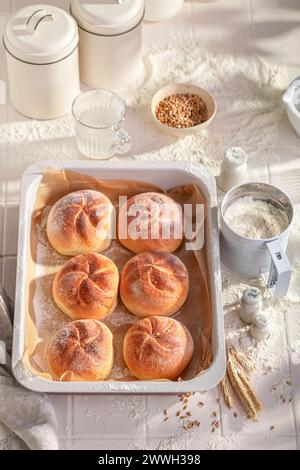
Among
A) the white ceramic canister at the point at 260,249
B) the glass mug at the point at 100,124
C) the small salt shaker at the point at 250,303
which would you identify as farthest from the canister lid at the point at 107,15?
the small salt shaker at the point at 250,303

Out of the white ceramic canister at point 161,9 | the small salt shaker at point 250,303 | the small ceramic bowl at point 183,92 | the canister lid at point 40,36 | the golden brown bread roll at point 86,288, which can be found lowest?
the small salt shaker at point 250,303

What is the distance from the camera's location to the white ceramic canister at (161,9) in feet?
9.02

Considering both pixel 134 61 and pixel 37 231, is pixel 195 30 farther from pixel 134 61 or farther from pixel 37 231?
A: pixel 37 231

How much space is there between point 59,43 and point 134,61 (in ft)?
0.89

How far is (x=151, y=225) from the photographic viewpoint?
2285mm

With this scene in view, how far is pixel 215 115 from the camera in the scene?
2.63 metres

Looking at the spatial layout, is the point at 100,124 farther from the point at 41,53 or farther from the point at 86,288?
the point at 86,288

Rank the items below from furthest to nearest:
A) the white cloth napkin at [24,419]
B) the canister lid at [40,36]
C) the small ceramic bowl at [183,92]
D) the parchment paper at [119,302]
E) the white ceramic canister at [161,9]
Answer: the white ceramic canister at [161,9]
the small ceramic bowl at [183,92]
the canister lid at [40,36]
the parchment paper at [119,302]
the white cloth napkin at [24,419]

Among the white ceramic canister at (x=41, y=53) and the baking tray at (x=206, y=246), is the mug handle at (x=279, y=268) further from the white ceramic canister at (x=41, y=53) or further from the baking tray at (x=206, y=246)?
the white ceramic canister at (x=41, y=53)

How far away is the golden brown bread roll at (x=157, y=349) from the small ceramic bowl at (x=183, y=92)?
585 mm

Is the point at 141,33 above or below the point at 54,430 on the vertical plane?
above

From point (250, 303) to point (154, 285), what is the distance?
213 millimetres

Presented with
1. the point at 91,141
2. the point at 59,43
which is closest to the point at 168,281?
the point at 91,141

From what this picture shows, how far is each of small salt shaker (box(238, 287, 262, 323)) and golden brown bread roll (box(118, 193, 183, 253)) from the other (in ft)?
0.64
